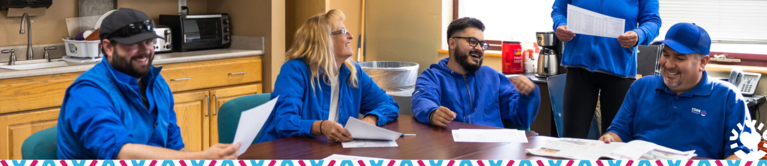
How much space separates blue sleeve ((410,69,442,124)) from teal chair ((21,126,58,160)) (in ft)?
3.85

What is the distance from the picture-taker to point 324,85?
2332 millimetres

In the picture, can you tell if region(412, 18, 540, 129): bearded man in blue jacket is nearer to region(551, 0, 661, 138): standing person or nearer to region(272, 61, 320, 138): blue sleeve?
region(551, 0, 661, 138): standing person

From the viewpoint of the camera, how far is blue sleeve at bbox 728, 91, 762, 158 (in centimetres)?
190

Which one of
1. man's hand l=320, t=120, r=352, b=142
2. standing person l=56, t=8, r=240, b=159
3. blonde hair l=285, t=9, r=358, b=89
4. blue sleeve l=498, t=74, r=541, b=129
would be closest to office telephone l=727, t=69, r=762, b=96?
blue sleeve l=498, t=74, r=541, b=129

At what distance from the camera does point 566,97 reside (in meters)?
2.90

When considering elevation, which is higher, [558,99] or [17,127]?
[558,99]

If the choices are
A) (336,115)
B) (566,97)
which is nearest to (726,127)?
(566,97)

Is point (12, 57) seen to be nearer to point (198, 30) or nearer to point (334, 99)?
point (198, 30)

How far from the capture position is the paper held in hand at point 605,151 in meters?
1.68

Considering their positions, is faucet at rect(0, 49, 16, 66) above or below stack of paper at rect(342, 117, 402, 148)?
above

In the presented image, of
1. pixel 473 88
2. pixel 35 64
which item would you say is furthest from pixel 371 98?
pixel 35 64

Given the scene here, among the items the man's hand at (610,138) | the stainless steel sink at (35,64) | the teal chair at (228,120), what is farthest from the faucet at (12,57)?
the man's hand at (610,138)

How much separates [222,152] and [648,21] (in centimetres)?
198

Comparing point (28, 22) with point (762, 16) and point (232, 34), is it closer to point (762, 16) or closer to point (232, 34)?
point (232, 34)
